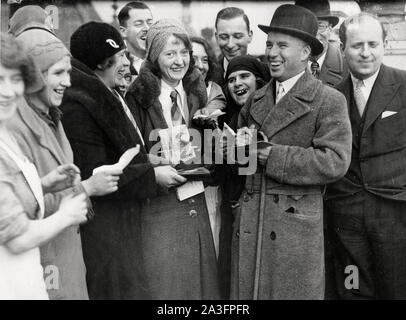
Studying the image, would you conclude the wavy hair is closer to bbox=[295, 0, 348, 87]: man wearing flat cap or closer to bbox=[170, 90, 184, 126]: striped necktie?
bbox=[170, 90, 184, 126]: striped necktie

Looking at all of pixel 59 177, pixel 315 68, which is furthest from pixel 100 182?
pixel 315 68

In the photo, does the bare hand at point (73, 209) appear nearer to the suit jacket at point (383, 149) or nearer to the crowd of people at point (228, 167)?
the crowd of people at point (228, 167)

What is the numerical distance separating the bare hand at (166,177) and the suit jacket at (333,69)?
1.59m

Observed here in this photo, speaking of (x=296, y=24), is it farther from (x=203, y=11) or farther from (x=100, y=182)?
(x=100, y=182)

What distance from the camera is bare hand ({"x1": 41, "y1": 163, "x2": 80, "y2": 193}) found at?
10.3 feet

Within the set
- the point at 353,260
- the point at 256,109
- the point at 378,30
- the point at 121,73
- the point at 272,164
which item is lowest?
the point at 353,260

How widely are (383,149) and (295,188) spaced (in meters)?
0.72

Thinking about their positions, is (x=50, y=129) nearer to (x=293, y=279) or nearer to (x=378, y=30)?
(x=293, y=279)

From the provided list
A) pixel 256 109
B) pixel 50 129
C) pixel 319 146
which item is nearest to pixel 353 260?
pixel 319 146

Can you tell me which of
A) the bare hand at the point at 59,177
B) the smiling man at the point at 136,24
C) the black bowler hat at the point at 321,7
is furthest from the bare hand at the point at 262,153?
the smiling man at the point at 136,24

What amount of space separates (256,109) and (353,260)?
4.25 ft

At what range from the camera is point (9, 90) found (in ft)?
9.57

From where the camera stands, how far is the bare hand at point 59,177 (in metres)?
3.14

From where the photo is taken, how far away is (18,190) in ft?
9.31
